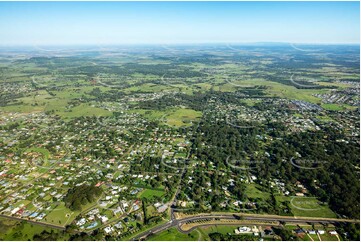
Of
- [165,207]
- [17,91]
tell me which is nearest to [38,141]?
[165,207]

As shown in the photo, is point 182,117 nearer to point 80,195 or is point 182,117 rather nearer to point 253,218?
point 80,195

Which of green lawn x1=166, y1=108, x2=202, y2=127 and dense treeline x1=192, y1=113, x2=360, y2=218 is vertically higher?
dense treeline x1=192, y1=113, x2=360, y2=218

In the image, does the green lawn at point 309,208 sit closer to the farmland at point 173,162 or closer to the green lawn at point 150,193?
the farmland at point 173,162

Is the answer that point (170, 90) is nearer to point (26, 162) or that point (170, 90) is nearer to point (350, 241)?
point (26, 162)

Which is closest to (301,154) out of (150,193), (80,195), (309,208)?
(309,208)

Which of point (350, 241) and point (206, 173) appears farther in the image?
point (206, 173)

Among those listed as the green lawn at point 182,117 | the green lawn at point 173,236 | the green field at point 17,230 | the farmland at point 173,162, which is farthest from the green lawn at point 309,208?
the green lawn at point 182,117

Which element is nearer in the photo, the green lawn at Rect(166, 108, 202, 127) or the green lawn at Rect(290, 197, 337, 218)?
the green lawn at Rect(290, 197, 337, 218)

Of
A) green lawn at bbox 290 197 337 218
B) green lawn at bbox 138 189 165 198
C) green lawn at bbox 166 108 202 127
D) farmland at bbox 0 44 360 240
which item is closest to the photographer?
farmland at bbox 0 44 360 240

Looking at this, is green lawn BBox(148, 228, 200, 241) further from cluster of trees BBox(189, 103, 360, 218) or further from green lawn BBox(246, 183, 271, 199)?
green lawn BBox(246, 183, 271, 199)

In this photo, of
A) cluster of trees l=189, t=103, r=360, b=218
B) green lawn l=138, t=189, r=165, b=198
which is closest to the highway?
cluster of trees l=189, t=103, r=360, b=218
